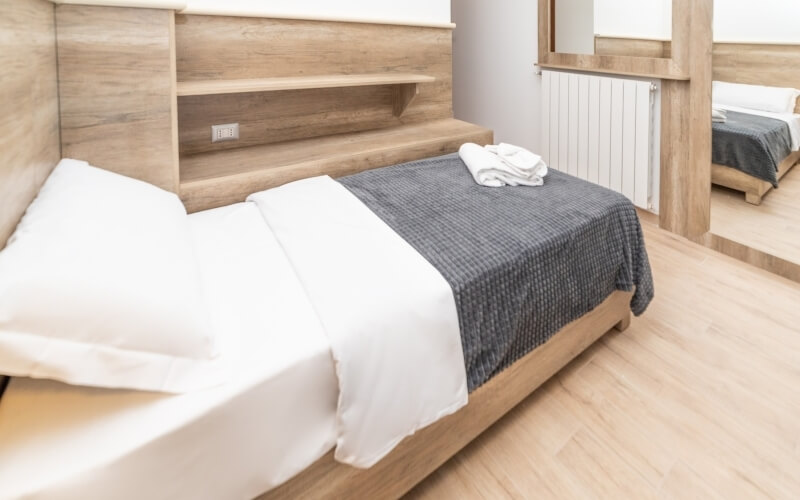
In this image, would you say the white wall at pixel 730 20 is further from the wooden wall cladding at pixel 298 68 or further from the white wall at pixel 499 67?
the wooden wall cladding at pixel 298 68

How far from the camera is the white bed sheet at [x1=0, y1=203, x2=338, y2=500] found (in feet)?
2.25

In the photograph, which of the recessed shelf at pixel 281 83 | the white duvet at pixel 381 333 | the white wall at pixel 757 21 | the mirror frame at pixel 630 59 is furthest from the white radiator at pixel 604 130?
the white duvet at pixel 381 333

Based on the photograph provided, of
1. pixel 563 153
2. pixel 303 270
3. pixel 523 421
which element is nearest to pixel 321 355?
pixel 303 270

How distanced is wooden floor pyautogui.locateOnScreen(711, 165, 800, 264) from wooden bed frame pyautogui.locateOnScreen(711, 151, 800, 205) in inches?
0.9

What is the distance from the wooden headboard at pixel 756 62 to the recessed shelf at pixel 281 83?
1.48 m

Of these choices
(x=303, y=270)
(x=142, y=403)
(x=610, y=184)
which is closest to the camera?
(x=142, y=403)

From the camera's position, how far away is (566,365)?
5.37 ft

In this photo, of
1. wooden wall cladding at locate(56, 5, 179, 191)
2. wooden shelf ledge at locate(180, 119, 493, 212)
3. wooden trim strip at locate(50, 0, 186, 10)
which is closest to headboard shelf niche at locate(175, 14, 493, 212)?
wooden shelf ledge at locate(180, 119, 493, 212)

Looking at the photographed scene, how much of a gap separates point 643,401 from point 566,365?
0.26m

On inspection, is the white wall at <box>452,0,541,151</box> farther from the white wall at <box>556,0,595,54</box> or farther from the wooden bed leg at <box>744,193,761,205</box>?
the wooden bed leg at <box>744,193,761,205</box>

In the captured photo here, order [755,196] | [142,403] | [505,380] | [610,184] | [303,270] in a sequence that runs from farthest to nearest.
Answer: [610,184]
[755,196]
[505,380]
[303,270]
[142,403]

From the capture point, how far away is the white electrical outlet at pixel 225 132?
7.21 ft

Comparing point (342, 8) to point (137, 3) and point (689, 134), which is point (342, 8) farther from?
point (689, 134)

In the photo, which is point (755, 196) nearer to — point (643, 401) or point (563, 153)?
point (563, 153)
